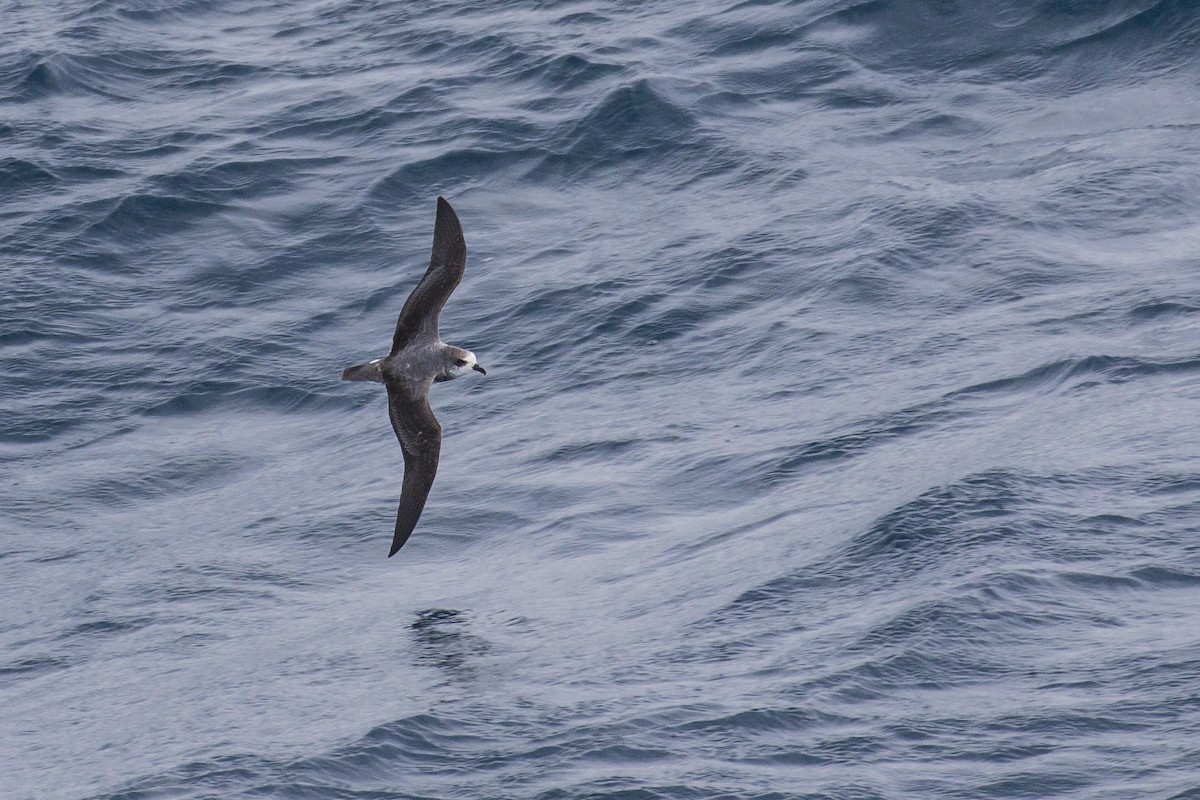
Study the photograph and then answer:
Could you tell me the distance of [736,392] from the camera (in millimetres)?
17516

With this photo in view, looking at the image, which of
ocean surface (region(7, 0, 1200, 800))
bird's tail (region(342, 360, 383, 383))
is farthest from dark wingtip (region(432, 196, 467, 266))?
ocean surface (region(7, 0, 1200, 800))

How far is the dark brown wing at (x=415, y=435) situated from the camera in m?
14.6

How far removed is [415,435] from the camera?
48.7 ft

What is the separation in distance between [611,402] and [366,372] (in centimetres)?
351

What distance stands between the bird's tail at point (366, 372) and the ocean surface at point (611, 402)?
67.3 inches

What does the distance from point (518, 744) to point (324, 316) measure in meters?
8.21

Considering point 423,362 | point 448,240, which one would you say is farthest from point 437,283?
Result: point 423,362

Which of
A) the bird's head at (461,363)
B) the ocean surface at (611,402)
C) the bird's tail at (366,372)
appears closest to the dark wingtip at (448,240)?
the bird's head at (461,363)

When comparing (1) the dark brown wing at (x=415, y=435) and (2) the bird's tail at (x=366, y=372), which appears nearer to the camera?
(1) the dark brown wing at (x=415, y=435)

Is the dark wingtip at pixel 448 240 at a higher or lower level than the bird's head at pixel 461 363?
higher

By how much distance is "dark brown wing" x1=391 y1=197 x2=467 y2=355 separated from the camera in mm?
14844

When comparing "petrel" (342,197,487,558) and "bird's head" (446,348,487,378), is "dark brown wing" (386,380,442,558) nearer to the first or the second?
"petrel" (342,197,487,558)

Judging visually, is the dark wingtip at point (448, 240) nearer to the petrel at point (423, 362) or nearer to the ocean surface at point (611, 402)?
the petrel at point (423, 362)

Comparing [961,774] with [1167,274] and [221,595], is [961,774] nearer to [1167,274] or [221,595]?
[221,595]
